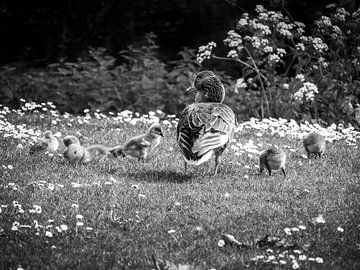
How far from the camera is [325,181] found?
356 inches

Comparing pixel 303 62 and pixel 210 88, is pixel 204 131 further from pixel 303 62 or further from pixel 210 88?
pixel 303 62

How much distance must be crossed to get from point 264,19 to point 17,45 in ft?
25.6

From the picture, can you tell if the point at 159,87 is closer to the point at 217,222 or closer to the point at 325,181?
the point at 325,181

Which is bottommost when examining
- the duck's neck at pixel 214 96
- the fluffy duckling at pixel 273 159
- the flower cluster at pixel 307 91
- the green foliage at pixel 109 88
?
the green foliage at pixel 109 88

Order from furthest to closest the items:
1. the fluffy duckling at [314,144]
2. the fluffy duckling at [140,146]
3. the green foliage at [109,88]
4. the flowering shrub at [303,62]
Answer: the green foliage at [109,88] → the flowering shrub at [303,62] → the fluffy duckling at [314,144] → the fluffy duckling at [140,146]

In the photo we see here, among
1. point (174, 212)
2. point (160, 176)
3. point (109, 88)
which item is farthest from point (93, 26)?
point (174, 212)

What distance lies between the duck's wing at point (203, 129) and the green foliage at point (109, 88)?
516cm

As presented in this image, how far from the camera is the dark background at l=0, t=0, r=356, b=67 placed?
59.6 feet

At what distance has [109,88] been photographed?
14.9 metres

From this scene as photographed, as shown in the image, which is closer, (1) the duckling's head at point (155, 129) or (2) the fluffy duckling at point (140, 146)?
(2) the fluffy duckling at point (140, 146)

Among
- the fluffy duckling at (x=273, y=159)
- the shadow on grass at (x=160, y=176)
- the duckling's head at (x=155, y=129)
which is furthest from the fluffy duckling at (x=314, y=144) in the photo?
the duckling's head at (x=155, y=129)

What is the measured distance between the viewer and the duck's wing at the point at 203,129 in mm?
8555

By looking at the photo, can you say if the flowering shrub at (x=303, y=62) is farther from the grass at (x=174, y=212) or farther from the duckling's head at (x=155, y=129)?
the duckling's head at (x=155, y=129)

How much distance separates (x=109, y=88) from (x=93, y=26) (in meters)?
4.12
